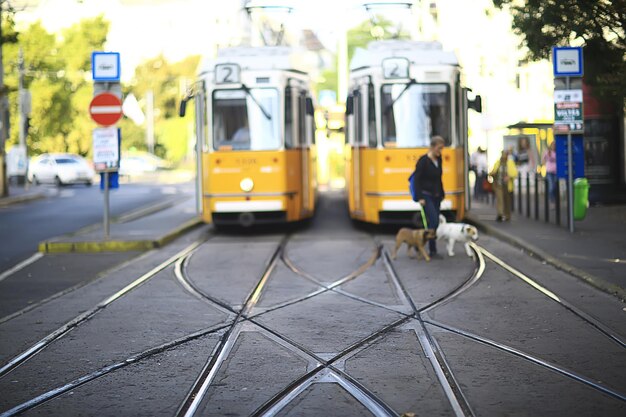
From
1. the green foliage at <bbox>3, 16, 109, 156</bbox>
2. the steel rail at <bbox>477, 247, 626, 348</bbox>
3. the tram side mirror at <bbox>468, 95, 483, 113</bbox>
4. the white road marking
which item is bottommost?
the steel rail at <bbox>477, 247, 626, 348</bbox>

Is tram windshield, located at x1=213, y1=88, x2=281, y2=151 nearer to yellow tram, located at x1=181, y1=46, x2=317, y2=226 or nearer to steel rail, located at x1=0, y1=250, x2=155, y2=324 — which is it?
yellow tram, located at x1=181, y1=46, x2=317, y2=226

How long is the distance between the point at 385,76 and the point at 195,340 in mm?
10759

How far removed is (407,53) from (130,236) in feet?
19.5

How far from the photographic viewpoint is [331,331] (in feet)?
29.6

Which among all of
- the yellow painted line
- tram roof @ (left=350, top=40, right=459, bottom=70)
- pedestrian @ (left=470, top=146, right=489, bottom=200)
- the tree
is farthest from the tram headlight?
pedestrian @ (left=470, top=146, right=489, bottom=200)

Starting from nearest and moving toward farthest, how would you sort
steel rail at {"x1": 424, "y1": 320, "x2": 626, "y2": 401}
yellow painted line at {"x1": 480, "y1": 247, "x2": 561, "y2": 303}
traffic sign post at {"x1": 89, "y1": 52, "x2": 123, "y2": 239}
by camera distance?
steel rail at {"x1": 424, "y1": 320, "x2": 626, "y2": 401} < yellow painted line at {"x1": 480, "y1": 247, "x2": 561, "y2": 303} < traffic sign post at {"x1": 89, "y1": 52, "x2": 123, "y2": 239}

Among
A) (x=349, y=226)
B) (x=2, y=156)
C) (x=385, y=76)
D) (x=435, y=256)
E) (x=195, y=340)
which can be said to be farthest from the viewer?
(x=2, y=156)

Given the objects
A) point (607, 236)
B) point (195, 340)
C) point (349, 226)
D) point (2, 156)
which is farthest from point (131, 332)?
point (2, 156)

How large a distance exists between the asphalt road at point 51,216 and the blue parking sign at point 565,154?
30.1 ft

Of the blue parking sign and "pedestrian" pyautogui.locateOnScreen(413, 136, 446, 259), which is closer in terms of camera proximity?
"pedestrian" pyautogui.locateOnScreen(413, 136, 446, 259)

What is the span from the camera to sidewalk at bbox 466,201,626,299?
40.8 ft

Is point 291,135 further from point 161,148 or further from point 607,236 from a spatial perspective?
Answer: point 161,148

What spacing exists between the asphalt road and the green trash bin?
9843 millimetres

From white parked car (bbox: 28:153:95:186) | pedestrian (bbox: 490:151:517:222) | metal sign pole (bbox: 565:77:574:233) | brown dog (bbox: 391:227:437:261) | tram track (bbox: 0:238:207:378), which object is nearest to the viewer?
tram track (bbox: 0:238:207:378)
